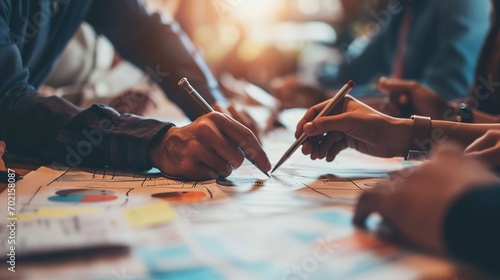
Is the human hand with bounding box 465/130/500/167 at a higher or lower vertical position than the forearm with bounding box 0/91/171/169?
higher

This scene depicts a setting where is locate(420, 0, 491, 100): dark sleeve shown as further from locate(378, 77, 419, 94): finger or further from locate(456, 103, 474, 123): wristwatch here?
locate(456, 103, 474, 123): wristwatch

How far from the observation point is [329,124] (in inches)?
26.4

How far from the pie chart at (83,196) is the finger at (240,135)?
16cm

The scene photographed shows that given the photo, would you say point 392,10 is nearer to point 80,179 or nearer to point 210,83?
point 210,83

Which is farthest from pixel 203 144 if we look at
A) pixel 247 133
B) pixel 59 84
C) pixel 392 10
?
pixel 392 10

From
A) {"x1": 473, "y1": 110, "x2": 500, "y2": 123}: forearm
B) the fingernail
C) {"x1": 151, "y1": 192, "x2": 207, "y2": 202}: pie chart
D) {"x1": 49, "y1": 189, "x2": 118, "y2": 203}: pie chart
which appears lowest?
{"x1": 49, "y1": 189, "x2": 118, "y2": 203}: pie chart

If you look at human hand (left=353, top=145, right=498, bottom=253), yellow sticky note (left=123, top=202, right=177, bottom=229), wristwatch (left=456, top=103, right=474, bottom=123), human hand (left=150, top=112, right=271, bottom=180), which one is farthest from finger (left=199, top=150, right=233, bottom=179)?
wristwatch (left=456, top=103, right=474, bottom=123)

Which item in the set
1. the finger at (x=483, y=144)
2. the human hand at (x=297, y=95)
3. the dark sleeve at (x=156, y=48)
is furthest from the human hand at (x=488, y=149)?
the human hand at (x=297, y=95)

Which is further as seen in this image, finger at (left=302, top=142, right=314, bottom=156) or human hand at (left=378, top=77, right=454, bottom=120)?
human hand at (left=378, top=77, right=454, bottom=120)

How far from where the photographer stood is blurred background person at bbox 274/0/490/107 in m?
1.42

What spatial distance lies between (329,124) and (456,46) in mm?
959

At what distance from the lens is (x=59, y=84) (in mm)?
1672

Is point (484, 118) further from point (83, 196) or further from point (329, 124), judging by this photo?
point (83, 196)

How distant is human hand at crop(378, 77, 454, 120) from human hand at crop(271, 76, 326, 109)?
1.76 feet
